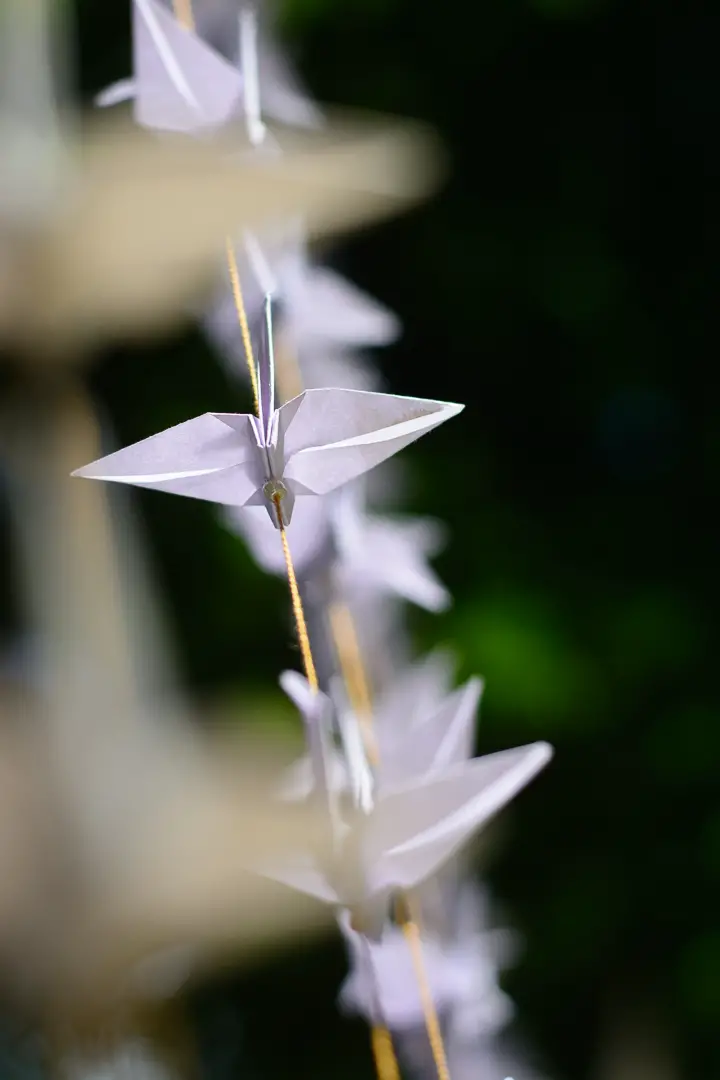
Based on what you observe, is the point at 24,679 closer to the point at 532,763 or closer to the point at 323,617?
the point at 323,617

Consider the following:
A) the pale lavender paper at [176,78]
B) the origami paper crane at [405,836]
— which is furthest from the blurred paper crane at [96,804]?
the pale lavender paper at [176,78]

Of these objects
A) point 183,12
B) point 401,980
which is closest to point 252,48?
point 183,12

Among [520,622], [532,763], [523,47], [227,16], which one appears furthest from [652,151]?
[532,763]

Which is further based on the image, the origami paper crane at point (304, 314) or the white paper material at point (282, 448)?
the origami paper crane at point (304, 314)

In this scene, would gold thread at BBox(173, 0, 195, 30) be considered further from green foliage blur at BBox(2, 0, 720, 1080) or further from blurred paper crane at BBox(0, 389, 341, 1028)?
green foliage blur at BBox(2, 0, 720, 1080)

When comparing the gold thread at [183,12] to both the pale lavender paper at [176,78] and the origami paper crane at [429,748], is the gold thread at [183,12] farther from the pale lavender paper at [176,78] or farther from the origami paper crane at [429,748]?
the origami paper crane at [429,748]

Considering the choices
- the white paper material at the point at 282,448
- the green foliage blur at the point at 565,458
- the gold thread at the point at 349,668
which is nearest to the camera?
the white paper material at the point at 282,448

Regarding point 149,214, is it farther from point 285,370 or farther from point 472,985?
point 472,985
